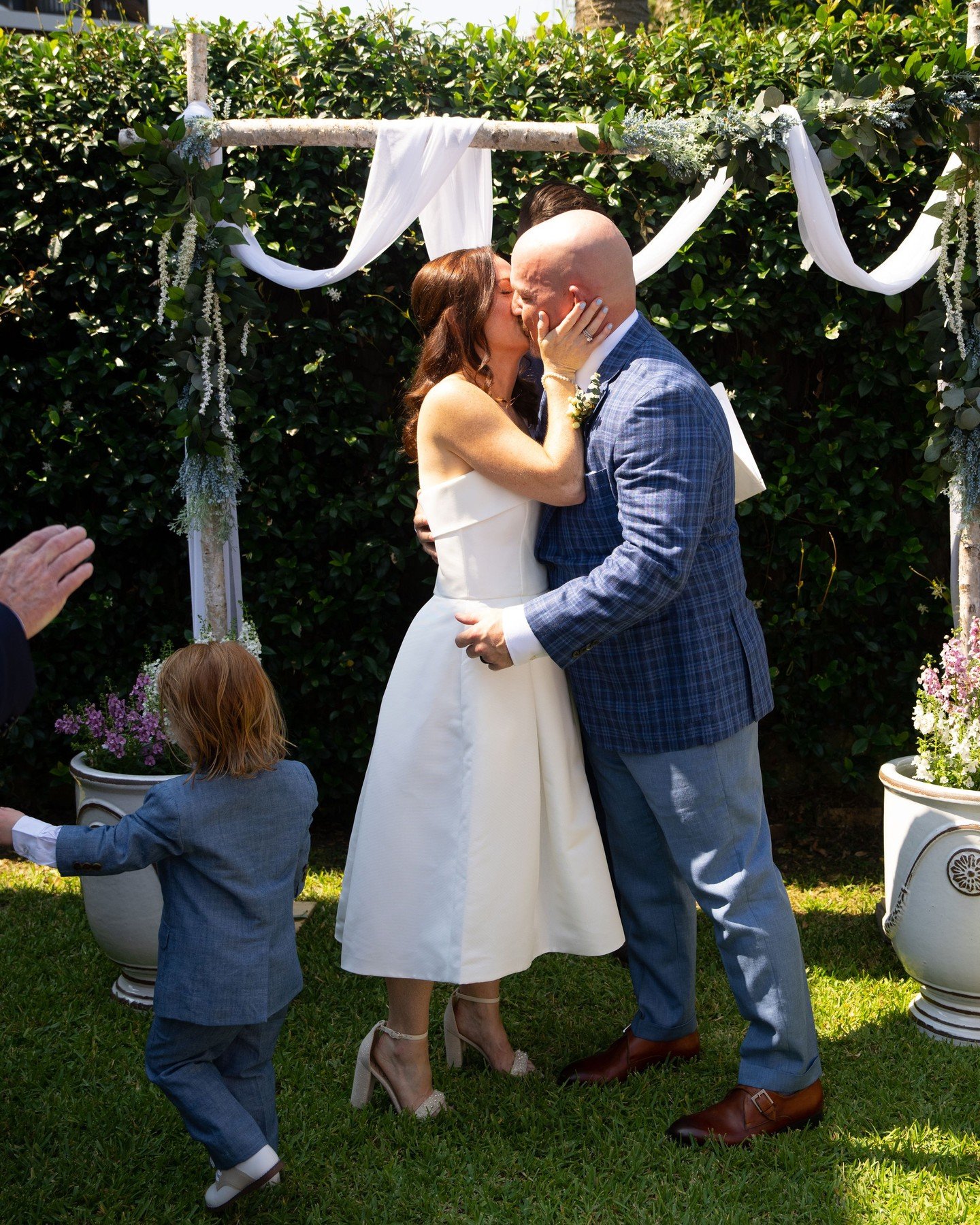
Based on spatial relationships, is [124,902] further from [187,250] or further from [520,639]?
[187,250]

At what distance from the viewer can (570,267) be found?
2.43m

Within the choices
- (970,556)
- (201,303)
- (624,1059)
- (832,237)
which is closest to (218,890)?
(624,1059)

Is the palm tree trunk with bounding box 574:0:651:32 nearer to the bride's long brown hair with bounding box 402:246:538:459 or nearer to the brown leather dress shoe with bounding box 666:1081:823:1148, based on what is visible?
the bride's long brown hair with bounding box 402:246:538:459

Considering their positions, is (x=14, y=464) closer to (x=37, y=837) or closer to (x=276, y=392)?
(x=276, y=392)

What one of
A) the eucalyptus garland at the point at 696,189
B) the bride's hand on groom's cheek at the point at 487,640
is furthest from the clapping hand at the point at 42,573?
the eucalyptus garland at the point at 696,189

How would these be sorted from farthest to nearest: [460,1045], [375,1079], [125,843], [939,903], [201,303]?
[201,303]
[939,903]
[460,1045]
[375,1079]
[125,843]

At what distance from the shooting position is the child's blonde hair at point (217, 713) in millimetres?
2229

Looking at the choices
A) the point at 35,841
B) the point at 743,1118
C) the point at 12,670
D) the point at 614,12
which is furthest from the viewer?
the point at 614,12

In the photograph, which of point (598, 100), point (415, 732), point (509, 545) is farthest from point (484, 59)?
point (415, 732)

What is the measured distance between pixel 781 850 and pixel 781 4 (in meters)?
4.59

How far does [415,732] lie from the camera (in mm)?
2586

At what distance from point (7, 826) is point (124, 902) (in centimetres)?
127

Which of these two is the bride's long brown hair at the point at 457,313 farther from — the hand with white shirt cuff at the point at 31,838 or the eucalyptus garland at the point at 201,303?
the hand with white shirt cuff at the point at 31,838

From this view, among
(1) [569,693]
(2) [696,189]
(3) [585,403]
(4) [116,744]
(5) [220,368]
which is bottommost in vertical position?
(4) [116,744]
